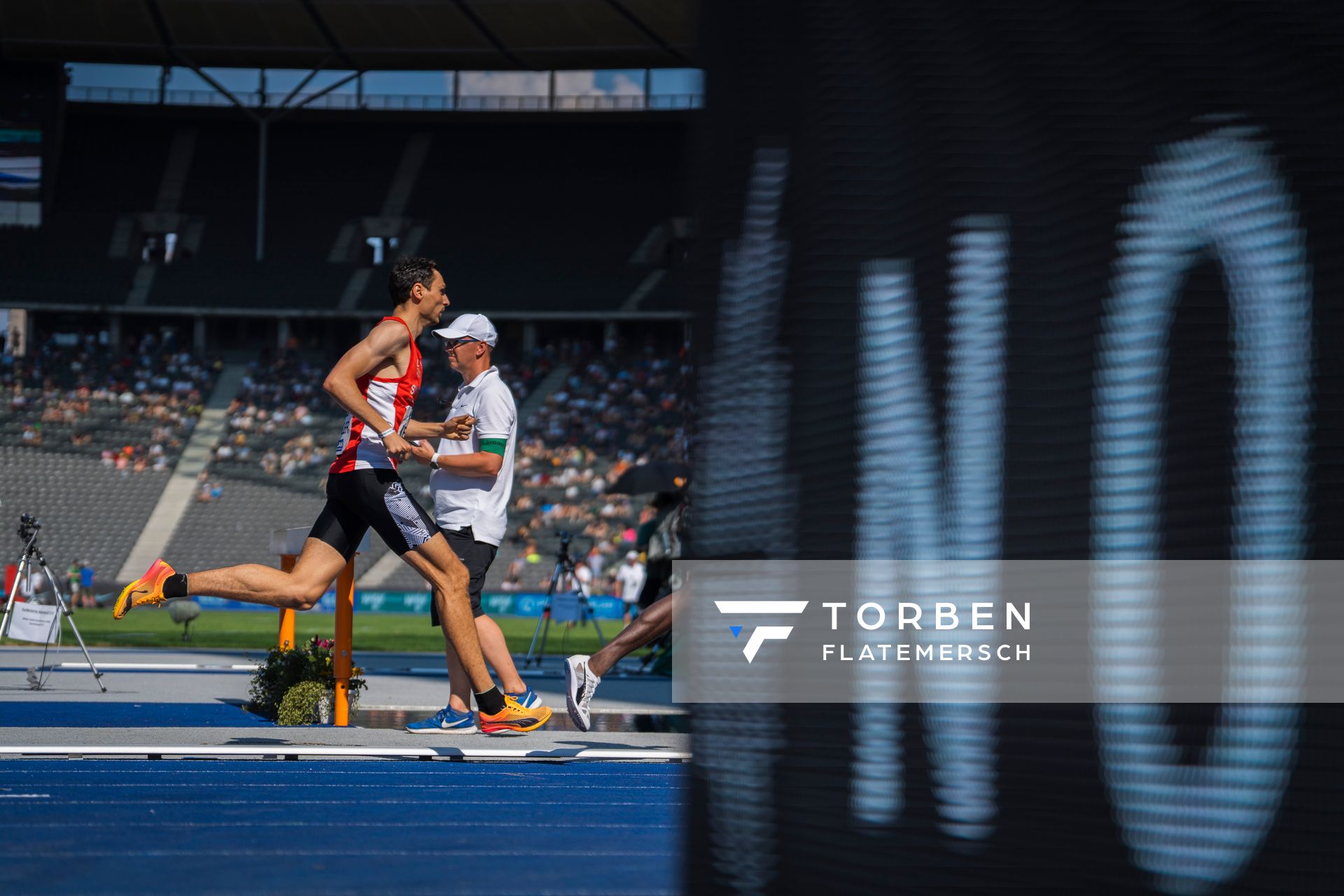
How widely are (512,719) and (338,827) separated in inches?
93.0

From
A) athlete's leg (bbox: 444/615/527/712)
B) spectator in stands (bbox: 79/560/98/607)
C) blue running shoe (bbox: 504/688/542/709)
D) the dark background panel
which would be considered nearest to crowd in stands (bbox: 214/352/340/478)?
spectator in stands (bbox: 79/560/98/607)

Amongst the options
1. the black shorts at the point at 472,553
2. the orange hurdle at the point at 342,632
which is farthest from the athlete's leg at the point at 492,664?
the orange hurdle at the point at 342,632

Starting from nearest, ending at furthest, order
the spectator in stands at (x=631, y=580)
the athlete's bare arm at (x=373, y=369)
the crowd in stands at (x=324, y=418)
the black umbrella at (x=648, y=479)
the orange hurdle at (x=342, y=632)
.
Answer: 1. the athlete's bare arm at (x=373, y=369)
2. the orange hurdle at (x=342, y=632)
3. the black umbrella at (x=648, y=479)
4. the spectator in stands at (x=631, y=580)
5. the crowd in stands at (x=324, y=418)

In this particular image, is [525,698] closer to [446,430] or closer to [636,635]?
[636,635]

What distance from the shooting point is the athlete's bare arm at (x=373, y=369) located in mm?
5688

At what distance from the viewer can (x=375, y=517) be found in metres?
5.78

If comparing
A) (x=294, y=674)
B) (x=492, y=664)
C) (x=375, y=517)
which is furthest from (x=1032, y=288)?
(x=294, y=674)

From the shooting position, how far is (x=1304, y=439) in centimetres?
202

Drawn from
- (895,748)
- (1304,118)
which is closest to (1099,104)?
(1304,118)

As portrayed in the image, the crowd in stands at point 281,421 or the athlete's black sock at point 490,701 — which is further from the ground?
the crowd in stands at point 281,421

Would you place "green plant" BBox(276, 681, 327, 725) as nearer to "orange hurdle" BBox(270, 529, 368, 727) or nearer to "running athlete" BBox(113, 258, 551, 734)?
"orange hurdle" BBox(270, 529, 368, 727)

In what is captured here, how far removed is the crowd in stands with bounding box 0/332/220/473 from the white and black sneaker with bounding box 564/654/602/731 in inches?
1275

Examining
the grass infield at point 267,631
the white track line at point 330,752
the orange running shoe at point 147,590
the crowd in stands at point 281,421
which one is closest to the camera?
the white track line at point 330,752

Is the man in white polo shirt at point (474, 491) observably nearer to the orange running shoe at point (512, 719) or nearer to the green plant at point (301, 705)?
the orange running shoe at point (512, 719)
